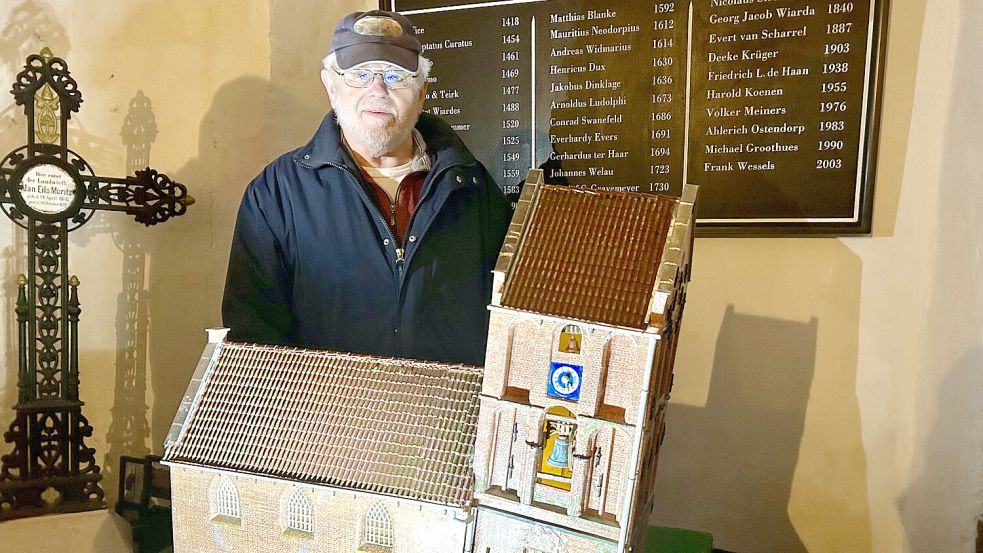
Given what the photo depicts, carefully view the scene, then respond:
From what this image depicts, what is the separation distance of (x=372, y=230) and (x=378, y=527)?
1.27 m

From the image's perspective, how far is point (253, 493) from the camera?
8.71ft

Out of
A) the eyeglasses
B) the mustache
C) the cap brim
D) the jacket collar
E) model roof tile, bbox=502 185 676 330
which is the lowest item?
model roof tile, bbox=502 185 676 330

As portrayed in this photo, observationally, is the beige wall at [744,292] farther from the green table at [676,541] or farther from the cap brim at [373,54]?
the cap brim at [373,54]

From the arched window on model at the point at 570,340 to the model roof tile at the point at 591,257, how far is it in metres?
0.10

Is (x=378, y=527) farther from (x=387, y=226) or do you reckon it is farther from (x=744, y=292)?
(x=744, y=292)

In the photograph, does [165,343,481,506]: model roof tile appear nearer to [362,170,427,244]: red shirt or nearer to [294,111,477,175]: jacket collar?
[362,170,427,244]: red shirt

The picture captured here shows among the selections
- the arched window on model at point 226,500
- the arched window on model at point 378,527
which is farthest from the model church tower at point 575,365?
the arched window on model at point 226,500

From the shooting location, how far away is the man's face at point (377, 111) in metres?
2.94

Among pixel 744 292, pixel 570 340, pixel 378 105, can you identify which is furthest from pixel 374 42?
pixel 744 292

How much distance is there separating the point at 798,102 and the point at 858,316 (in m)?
1.37

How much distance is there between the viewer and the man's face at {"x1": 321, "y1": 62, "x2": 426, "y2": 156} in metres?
2.94

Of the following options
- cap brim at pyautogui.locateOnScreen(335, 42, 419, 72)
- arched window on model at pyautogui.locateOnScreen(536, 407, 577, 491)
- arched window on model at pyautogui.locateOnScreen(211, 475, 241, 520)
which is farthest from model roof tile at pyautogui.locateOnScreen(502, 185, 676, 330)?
arched window on model at pyautogui.locateOnScreen(211, 475, 241, 520)

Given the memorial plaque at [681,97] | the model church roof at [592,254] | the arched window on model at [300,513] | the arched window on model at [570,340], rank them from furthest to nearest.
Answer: the memorial plaque at [681,97] < the arched window on model at [300,513] < the arched window on model at [570,340] < the model church roof at [592,254]

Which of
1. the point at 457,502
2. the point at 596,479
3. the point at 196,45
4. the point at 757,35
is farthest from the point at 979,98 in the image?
the point at 196,45
